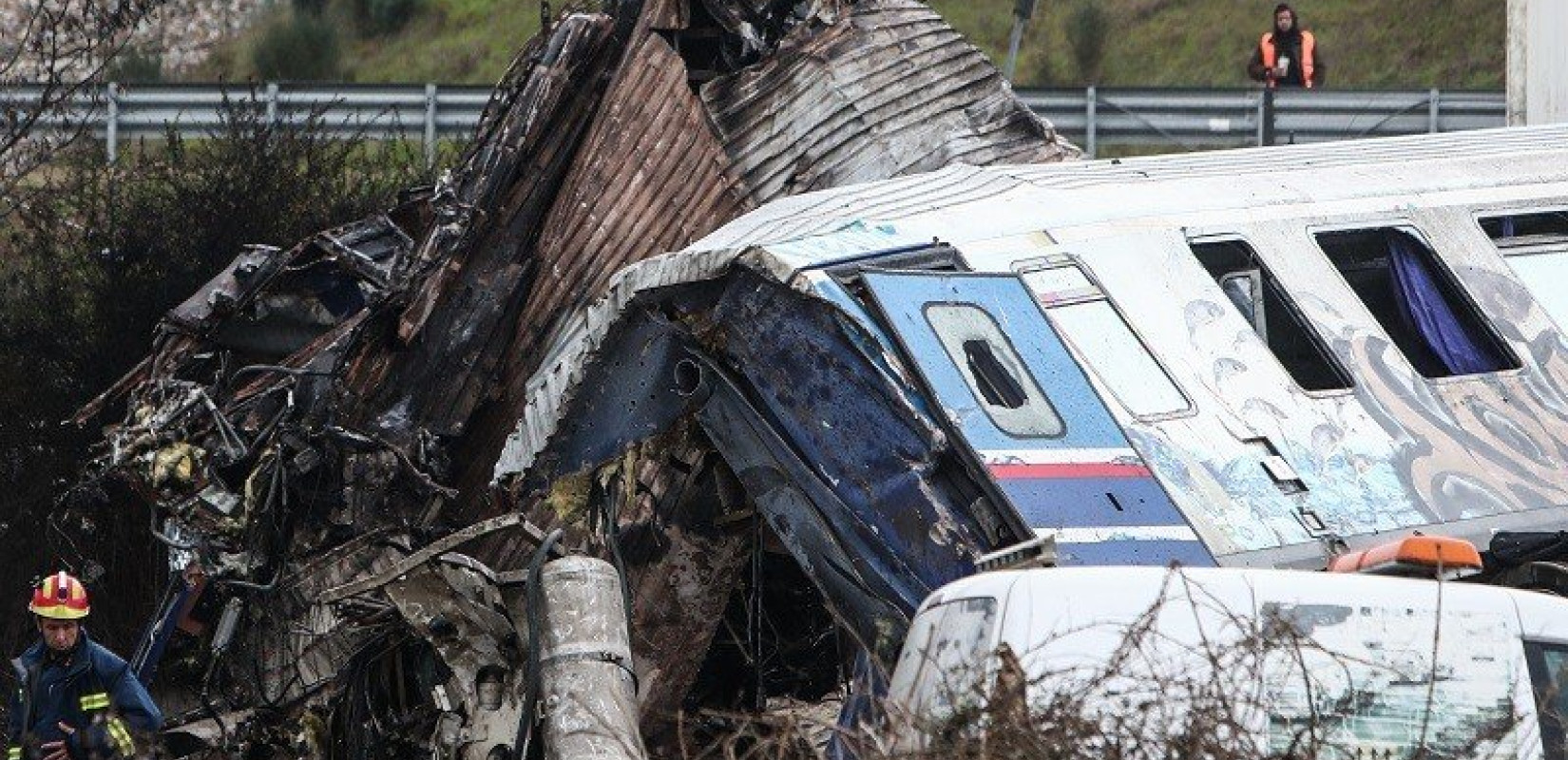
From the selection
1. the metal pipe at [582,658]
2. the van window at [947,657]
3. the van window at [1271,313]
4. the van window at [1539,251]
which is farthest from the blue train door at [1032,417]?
the van window at [1539,251]

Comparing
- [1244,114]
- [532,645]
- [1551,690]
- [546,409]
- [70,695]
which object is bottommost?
[1244,114]

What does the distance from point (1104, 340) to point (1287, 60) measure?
55.4ft

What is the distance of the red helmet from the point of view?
12188 mm

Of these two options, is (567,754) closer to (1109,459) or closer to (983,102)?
(1109,459)

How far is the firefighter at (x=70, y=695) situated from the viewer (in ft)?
40.1

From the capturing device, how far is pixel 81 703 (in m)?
12.3

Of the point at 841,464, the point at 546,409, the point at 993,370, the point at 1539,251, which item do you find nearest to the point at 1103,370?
the point at 993,370

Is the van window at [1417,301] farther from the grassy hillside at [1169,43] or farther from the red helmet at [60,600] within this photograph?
the grassy hillside at [1169,43]

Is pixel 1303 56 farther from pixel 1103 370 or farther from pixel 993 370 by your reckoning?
pixel 993 370

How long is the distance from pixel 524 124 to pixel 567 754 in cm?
640

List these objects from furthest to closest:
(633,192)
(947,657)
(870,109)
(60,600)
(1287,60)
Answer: (1287,60)
(870,109)
(633,192)
(60,600)
(947,657)

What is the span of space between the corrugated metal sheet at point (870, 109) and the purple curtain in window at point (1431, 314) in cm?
371

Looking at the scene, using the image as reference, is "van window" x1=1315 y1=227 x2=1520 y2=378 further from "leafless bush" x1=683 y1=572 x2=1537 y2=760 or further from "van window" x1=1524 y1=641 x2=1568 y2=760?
"leafless bush" x1=683 y1=572 x2=1537 y2=760

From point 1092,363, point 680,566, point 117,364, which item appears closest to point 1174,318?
point 1092,363
